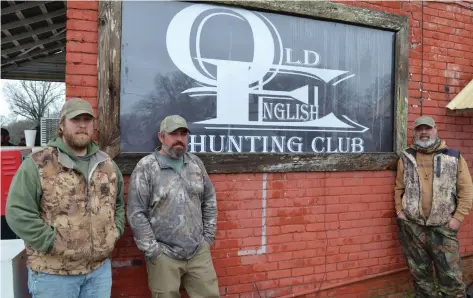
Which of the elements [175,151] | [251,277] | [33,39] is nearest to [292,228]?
[251,277]

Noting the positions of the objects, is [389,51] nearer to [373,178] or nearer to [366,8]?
[366,8]

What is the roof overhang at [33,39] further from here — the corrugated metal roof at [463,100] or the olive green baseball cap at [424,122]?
the corrugated metal roof at [463,100]

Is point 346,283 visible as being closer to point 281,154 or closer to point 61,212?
point 281,154

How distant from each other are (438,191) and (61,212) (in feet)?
11.0

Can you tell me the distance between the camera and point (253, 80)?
12.0ft

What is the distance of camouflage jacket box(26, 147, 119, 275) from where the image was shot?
2.46 m

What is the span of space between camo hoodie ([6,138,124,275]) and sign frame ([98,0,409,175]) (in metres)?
0.53

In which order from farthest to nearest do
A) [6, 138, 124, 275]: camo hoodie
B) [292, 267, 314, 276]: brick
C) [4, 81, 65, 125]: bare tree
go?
[4, 81, 65, 125]: bare tree → [292, 267, 314, 276]: brick → [6, 138, 124, 275]: camo hoodie

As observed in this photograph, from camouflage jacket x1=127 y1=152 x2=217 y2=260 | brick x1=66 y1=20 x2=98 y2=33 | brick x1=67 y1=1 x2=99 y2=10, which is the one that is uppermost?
brick x1=67 y1=1 x2=99 y2=10

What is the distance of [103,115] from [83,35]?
2.02ft

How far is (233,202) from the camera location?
3578 millimetres

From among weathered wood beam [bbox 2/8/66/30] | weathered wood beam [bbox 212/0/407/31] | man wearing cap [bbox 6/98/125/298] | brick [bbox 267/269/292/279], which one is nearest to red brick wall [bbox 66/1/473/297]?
brick [bbox 267/269/292/279]

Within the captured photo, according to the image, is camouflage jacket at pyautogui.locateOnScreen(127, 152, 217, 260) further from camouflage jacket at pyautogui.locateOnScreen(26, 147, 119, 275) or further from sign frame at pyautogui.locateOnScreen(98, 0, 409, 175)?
sign frame at pyautogui.locateOnScreen(98, 0, 409, 175)

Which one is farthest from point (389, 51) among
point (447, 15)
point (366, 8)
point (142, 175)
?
point (142, 175)
